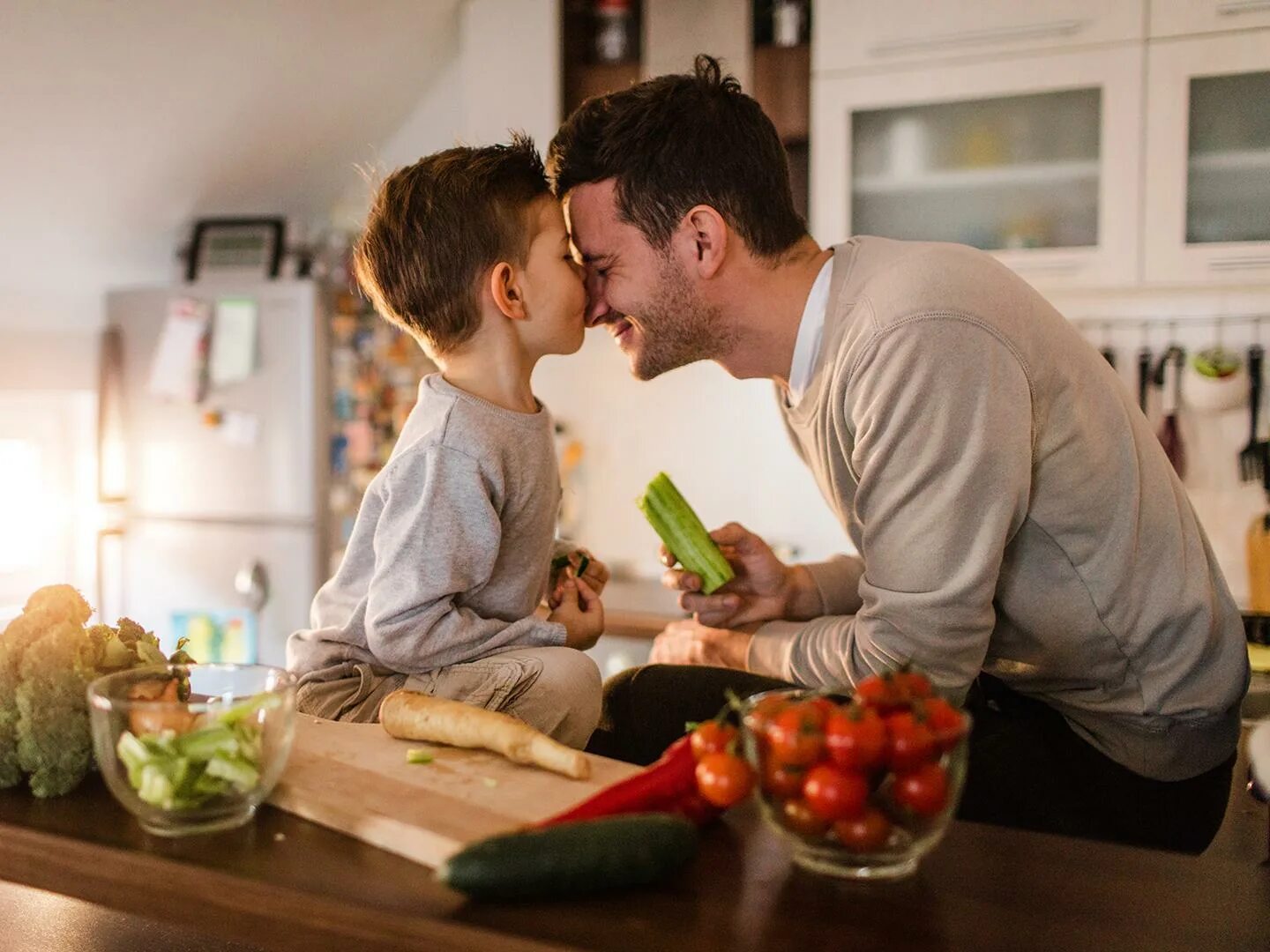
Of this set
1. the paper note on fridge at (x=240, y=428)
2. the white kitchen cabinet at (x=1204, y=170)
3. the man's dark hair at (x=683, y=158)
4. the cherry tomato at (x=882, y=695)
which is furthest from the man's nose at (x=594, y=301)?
the paper note on fridge at (x=240, y=428)

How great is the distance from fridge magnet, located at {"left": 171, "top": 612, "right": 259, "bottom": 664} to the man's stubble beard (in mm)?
2026

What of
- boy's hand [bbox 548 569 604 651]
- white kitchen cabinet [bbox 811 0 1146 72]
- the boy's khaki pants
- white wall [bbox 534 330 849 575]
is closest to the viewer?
the boy's khaki pants

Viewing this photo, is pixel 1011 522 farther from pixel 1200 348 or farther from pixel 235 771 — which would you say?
pixel 1200 348

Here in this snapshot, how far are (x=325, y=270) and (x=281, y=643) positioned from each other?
1.11 metres

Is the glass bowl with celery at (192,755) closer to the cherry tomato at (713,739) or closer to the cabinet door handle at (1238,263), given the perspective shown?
the cherry tomato at (713,739)

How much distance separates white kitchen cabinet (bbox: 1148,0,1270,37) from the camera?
2.53 metres

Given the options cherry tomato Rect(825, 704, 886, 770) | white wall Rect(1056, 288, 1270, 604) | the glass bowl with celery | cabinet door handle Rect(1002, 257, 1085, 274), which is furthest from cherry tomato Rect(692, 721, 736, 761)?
white wall Rect(1056, 288, 1270, 604)

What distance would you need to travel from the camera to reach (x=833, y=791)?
809 millimetres

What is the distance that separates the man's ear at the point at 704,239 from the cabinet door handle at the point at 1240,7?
1.56 meters

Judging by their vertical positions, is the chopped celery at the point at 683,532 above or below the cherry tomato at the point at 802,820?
above

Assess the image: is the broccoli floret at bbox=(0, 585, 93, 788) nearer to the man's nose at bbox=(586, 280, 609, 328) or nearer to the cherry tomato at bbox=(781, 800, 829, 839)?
the cherry tomato at bbox=(781, 800, 829, 839)

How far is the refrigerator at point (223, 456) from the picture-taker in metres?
3.36

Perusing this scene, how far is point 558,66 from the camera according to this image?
10.1 ft

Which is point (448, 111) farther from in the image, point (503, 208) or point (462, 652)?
point (462, 652)
